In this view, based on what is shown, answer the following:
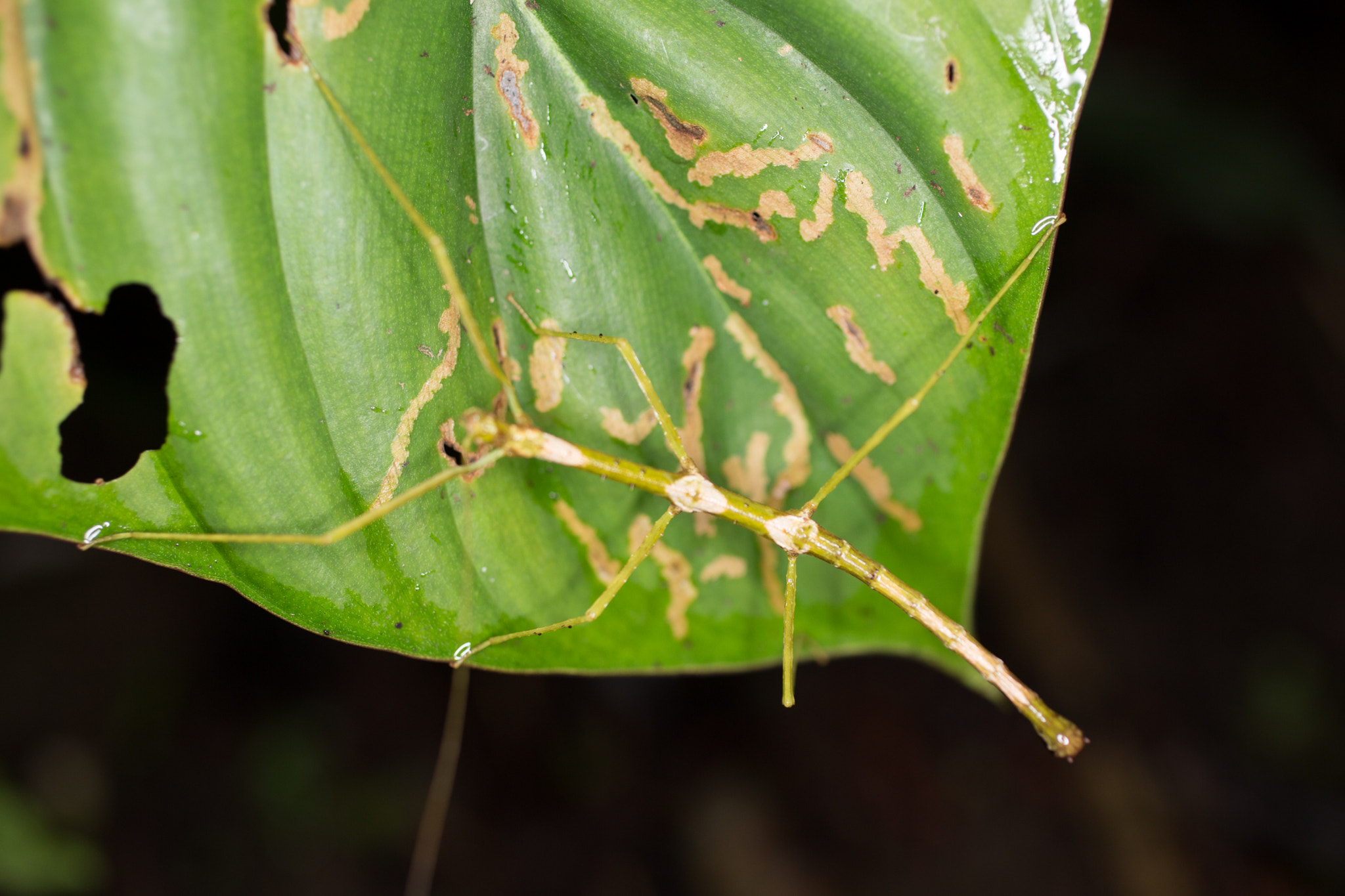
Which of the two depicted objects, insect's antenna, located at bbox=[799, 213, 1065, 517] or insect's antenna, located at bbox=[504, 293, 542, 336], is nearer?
insect's antenna, located at bbox=[799, 213, 1065, 517]

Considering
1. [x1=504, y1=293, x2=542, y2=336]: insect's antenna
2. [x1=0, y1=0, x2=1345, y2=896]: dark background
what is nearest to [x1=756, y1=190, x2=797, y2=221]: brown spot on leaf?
[x1=504, y1=293, x2=542, y2=336]: insect's antenna

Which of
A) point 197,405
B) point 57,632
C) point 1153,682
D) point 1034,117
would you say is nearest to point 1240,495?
point 1153,682

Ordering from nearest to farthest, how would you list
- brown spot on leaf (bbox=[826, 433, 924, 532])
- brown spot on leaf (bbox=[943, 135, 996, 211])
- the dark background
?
brown spot on leaf (bbox=[943, 135, 996, 211]) < brown spot on leaf (bbox=[826, 433, 924, 532]) < the dark background

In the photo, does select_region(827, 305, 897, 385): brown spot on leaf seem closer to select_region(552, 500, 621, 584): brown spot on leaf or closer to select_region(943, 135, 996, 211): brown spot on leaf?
select_region(943, 135, 996, 211): brown spot on leaf

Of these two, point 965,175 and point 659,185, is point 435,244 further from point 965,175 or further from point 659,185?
point 965,175

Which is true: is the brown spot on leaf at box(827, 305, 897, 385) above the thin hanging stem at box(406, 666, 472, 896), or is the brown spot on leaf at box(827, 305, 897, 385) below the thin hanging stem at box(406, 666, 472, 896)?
above

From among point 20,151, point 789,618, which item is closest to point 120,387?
point 20,151

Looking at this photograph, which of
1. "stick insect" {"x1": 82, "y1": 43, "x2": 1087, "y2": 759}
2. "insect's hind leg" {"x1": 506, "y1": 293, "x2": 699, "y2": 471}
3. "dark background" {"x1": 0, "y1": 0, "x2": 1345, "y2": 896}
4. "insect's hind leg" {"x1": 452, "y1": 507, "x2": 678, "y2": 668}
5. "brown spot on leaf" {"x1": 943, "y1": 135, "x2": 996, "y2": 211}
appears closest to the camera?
"stick insect" {"x1": 82, "y1": 43, "x2": 1087, "y2": 759}

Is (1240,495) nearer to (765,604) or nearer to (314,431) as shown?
(765,604)
